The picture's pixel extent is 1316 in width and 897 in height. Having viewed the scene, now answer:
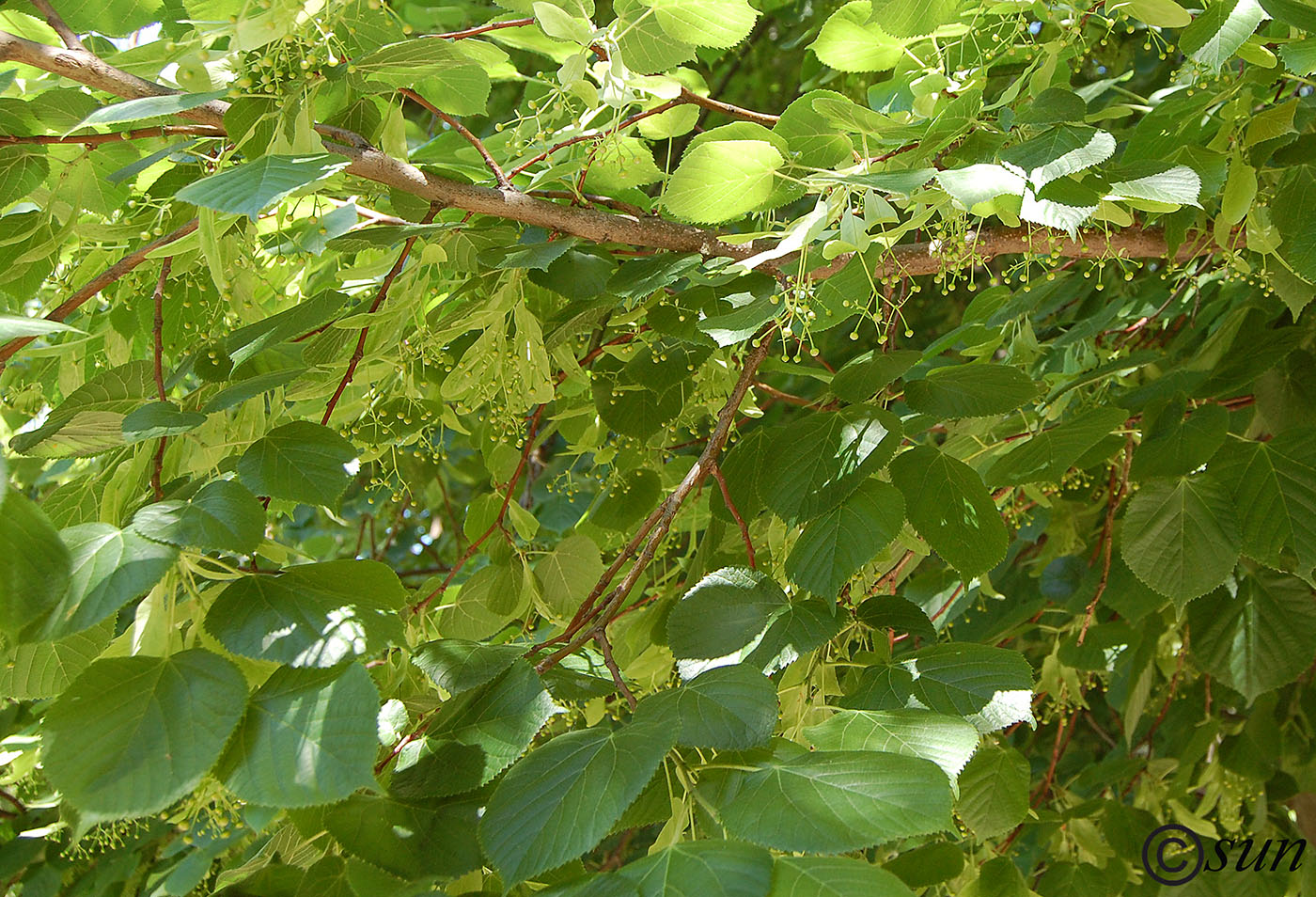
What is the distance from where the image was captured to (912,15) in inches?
46.8

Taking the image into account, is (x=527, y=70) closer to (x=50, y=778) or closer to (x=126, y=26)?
(x=126, y=26)

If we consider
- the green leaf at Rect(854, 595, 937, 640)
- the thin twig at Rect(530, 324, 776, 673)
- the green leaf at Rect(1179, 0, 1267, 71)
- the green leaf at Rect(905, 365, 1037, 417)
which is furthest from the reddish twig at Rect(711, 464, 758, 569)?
the green leaf at Rect(1179, 0, 1267, 71)

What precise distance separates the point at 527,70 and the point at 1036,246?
235 centimetres

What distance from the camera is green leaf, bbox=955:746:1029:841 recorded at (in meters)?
1.24

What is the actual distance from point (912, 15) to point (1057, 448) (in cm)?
55

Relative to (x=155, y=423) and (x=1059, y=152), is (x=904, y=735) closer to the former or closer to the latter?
(x=1059, y=152)

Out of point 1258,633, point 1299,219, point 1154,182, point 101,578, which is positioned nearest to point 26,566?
point 101,578

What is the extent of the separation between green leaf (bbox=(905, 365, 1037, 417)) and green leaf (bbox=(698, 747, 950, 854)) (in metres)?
0.53

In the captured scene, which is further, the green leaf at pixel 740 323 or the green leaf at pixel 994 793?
the green leaf at pixel 994 793

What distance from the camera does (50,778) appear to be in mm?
650

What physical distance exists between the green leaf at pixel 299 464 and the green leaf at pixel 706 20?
1.86 feet

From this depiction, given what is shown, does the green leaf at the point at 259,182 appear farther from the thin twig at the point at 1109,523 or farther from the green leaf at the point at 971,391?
the thin twig at the point at 1109,523

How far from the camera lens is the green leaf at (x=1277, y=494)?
1310 millimetres

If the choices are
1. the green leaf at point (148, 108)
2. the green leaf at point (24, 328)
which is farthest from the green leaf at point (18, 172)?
the green leaf at point (24, 328)
